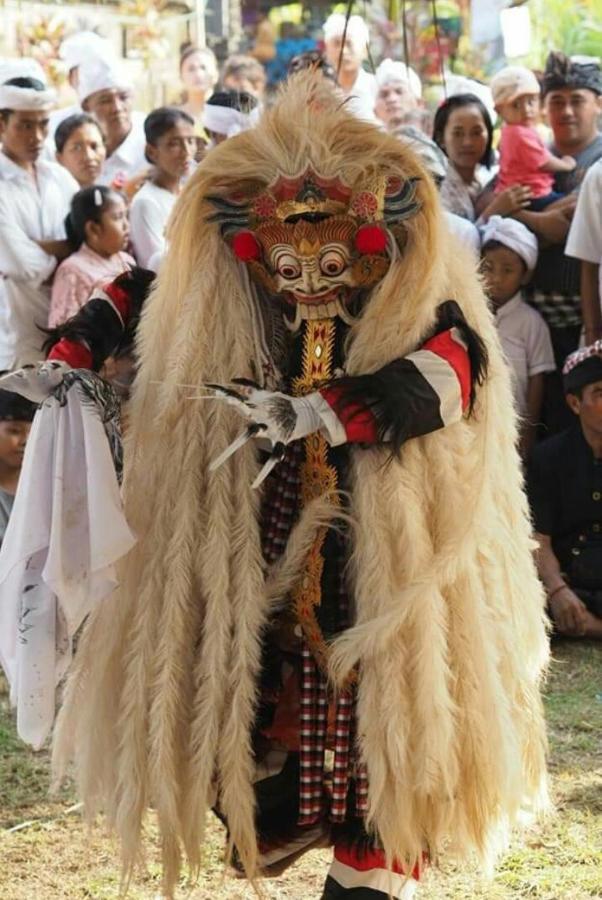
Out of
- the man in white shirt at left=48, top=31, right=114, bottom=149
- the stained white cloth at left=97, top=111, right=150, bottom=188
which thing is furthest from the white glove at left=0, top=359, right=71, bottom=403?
the man in white shirt at left=48, top=31, right=114, bottom=149

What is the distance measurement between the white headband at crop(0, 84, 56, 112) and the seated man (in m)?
2.30

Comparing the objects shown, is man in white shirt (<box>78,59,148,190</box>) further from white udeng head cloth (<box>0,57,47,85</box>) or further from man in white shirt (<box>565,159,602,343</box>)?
man in white shirt (<box>565,159,602,343</box>)

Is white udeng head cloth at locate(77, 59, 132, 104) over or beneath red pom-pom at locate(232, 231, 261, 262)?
over

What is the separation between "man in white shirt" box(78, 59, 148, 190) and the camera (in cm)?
640

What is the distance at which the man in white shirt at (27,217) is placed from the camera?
515 centimetres

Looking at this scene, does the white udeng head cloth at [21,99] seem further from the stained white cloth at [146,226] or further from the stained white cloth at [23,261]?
the stained white cloth at [146,226]

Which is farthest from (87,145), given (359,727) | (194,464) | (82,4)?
(82,4)

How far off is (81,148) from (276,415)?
3.84 metres

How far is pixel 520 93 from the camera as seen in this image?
19.4 feet

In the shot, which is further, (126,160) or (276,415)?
(126,160)

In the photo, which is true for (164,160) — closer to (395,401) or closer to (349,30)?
(349,30)

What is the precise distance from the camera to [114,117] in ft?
21.8

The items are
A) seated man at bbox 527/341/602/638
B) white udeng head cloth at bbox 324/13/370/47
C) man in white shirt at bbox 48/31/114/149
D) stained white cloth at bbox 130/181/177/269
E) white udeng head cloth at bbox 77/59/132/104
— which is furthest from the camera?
white udeng head cloth at bbox 324/13/370/47

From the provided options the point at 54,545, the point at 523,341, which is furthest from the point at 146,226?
the point at 54,545
